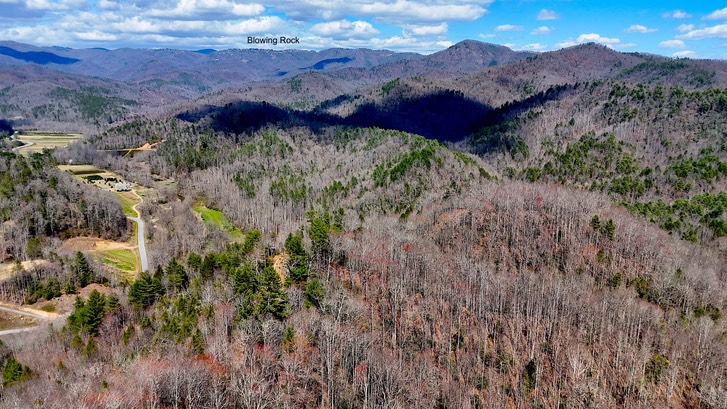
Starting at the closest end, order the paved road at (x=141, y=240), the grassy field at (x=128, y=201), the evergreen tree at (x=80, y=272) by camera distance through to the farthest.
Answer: the evergreen tree at (x=80, y=272), the paved road at (x=141, y=240), the grassy field at (x=128, y=201)

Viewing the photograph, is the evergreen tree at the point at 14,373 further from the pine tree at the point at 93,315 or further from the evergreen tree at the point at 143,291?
the evergreen tree at the point at 143,291

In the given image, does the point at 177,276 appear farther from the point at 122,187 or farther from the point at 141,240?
the point at 122,187

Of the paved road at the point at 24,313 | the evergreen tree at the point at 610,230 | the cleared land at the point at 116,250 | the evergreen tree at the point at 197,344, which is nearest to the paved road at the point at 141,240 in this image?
the cleared land at the point at 116,250

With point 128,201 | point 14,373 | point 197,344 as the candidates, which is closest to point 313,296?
point 197,344

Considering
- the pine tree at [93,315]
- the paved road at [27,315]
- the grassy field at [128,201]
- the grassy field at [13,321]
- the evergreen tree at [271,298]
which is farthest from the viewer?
the grassy field at [128,201]

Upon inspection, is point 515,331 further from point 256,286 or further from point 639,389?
point 256,286

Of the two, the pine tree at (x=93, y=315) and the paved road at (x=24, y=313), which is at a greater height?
the pine tree at (x=93, y=315)

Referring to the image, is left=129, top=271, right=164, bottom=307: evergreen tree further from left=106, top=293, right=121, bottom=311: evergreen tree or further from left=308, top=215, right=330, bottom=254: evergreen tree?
left=308, top=215, right=330, bottom=254: evergreen tree

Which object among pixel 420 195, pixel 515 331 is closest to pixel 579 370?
pixel 515 331
